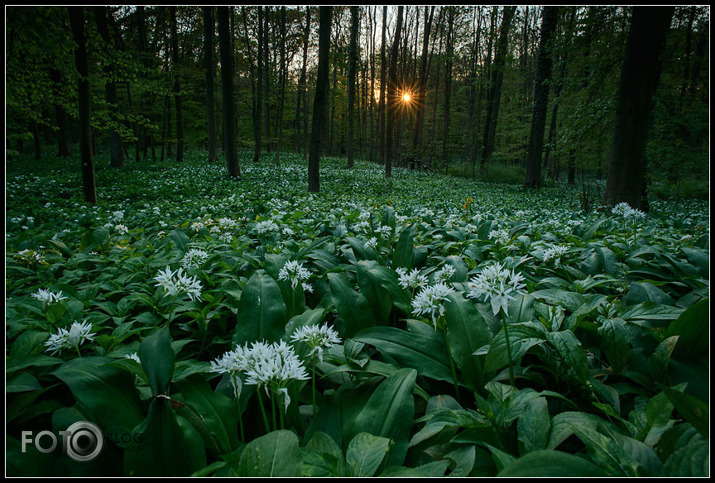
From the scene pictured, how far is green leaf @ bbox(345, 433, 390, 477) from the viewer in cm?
80

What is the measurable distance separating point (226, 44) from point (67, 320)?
13420mm

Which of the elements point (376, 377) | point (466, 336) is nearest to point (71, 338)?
point (376, 377)

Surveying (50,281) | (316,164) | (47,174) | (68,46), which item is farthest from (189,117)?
(50,281)

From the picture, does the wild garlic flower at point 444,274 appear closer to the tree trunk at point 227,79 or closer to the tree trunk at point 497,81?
the tree trunk at point 227,79

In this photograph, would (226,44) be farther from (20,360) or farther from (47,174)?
(20,360)

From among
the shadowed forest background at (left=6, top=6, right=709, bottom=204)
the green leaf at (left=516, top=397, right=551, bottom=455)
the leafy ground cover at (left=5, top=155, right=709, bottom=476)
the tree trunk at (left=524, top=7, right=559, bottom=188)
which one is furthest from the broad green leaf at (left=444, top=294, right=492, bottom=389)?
the tree trunk at (left=524, top=7, right=559, bottom=188)

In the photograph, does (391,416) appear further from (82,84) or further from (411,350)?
(82,84)

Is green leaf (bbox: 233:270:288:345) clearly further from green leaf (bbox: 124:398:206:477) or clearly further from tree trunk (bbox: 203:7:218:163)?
tree trunk (bbox: 203:7:218:163)

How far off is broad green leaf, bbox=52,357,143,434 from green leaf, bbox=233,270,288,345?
39cm

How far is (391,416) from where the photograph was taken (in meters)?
0.99

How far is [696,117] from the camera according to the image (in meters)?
7.71

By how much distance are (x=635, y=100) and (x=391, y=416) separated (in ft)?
25.8

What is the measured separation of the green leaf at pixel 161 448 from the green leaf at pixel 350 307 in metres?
0.82

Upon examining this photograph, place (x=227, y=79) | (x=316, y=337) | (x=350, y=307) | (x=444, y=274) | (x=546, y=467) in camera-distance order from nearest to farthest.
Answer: (x=546, y=467) → (x=316, y=337) → (x=350, y=307) → (x=444, y=274) → (x=227, y=79)
